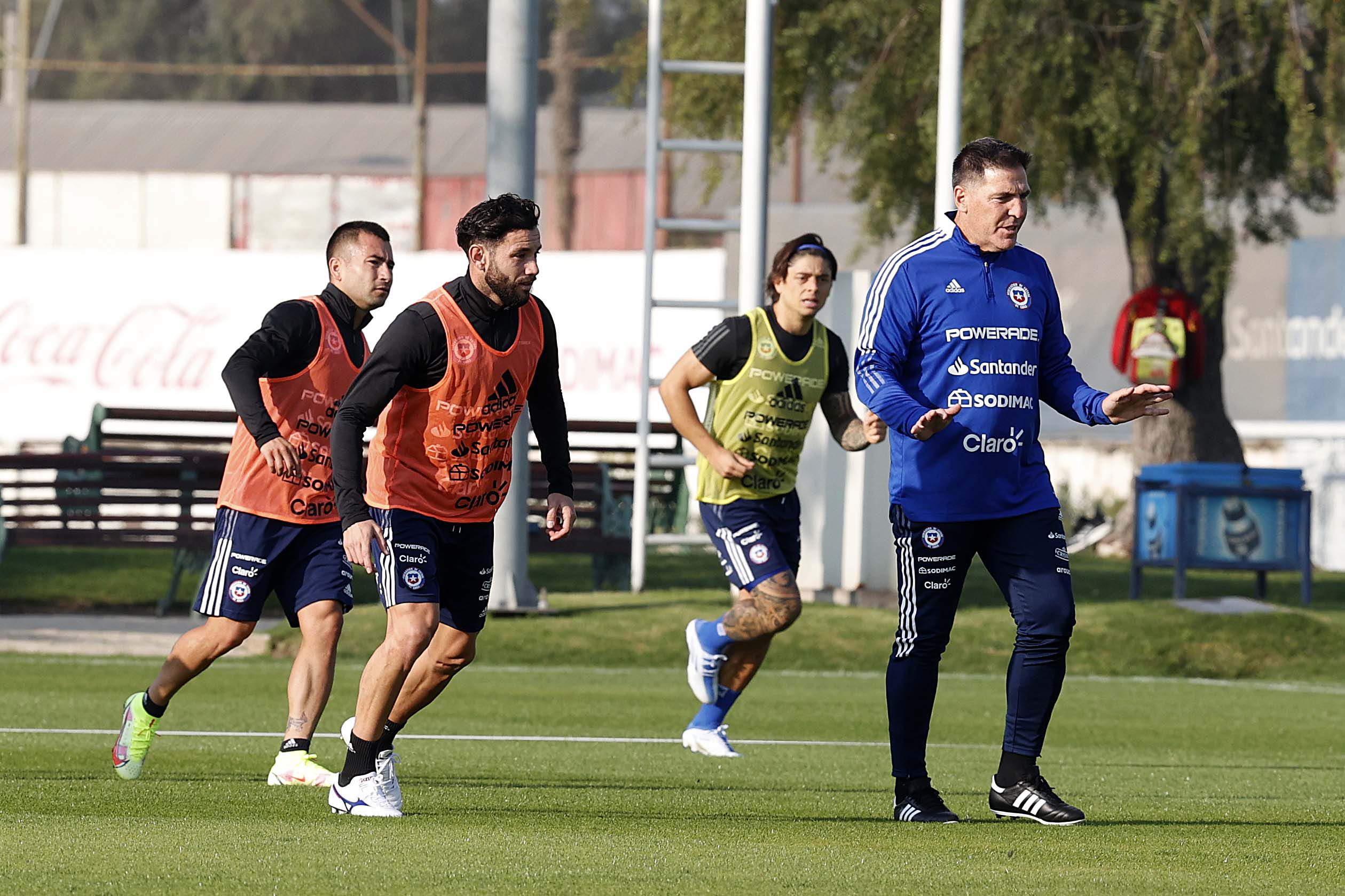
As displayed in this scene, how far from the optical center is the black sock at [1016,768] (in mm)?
6902

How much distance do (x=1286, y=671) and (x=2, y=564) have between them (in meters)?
12.3

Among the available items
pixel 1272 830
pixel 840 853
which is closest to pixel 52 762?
pixel 840 853

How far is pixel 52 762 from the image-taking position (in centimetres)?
828

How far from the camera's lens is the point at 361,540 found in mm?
6520

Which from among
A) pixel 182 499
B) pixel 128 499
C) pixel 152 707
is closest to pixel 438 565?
pixel 152 707

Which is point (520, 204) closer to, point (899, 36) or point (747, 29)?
point (747, 29)

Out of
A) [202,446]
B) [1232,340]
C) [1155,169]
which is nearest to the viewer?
[1155,169]

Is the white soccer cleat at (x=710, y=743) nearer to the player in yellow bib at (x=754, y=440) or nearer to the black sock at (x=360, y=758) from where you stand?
the player in yellow bib at (x=754, y=440)

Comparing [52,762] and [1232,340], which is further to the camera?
[1232,340]

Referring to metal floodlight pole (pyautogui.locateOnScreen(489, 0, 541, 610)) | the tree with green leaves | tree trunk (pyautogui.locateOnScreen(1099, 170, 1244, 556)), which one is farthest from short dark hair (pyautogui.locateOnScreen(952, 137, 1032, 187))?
tree trunk (pyautogui.locateOnScreen(1099, 170, 1244, 556))

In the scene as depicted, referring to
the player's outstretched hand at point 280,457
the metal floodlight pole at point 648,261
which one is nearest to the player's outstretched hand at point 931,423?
the player's outstretched hand at point 280,457

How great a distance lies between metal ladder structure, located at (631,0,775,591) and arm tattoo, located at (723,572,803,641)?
6.48 meters

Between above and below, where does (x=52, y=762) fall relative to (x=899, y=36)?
below

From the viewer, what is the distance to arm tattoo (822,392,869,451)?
8.92 metres
